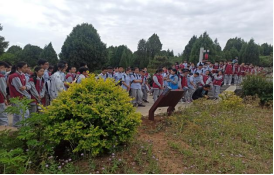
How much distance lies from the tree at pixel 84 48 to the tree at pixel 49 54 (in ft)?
16.0

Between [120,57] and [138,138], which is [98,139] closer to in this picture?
[138,138]

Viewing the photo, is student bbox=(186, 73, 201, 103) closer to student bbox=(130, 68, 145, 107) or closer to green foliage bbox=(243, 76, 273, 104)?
green foliage bbox=(243, 76, 273, 104)

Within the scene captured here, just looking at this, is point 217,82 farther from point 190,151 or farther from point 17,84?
point 17,84

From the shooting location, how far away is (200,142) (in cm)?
416

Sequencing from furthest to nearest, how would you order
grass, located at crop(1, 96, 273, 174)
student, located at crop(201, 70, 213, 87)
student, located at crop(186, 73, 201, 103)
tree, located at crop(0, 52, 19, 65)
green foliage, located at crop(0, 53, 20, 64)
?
green foliage, located at crop(0, 53, 20, 64), tree, located at crop(0, 52, 19, 65), student, located at crop(201, 70, 213, 87), student, located at crop(186, 73, 201, 103), grass, located at crop(1, 96, 273, 174)

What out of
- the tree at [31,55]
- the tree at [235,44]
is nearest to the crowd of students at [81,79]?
the tree at [31,55]

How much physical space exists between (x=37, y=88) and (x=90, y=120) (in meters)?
2.99

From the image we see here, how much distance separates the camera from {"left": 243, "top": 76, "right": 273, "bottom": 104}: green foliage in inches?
336

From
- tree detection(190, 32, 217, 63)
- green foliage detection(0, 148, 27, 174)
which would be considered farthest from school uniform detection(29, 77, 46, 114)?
tree detection(190, 32, 217, 63)

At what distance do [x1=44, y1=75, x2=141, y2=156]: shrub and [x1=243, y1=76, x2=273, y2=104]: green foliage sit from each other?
6.71m

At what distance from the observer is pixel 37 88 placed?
587 cm

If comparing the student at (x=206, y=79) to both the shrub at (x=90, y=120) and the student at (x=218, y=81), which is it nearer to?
the student at (x=218, y=81)

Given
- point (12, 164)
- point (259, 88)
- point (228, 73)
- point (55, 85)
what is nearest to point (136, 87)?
point (55, 85)

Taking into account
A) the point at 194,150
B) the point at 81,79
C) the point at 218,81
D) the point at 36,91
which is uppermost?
the point at 81,79
